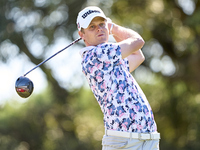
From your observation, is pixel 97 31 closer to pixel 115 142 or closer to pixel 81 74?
pixel 115 142

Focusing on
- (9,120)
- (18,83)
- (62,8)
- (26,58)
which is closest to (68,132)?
(9,120)

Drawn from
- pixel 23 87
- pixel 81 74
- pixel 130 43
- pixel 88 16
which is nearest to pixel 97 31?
pixel 88 16

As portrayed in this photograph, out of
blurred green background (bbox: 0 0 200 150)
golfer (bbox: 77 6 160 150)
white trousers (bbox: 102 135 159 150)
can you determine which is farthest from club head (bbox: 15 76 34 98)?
blurred green background (bbox: 0 0 200 150)

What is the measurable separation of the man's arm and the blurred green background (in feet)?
18.9

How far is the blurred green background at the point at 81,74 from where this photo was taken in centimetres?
899

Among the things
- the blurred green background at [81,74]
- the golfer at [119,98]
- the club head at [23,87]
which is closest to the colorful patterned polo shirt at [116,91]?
the golfer at [119,98]

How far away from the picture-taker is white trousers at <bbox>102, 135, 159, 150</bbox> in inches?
107

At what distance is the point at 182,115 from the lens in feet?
37.6

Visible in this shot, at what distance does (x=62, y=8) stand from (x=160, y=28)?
234 cm

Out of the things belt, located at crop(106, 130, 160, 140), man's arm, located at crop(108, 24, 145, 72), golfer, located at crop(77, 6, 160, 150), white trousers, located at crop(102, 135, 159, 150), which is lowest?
white trousers, located at crop(102, 135, 159, 150)

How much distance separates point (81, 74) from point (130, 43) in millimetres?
6909

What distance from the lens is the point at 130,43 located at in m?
2.82

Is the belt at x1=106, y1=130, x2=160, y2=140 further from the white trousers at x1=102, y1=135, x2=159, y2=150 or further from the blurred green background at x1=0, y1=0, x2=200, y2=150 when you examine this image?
the blurred green background at x1=0, y1=0, x2=200, y2=150

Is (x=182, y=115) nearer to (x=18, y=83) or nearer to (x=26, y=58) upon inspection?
(x=26, y=58)
